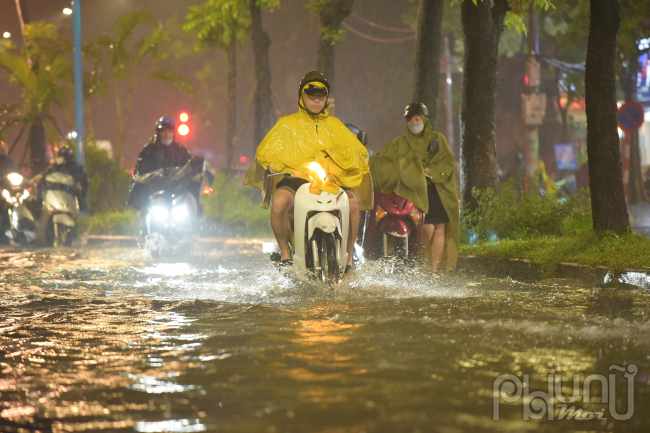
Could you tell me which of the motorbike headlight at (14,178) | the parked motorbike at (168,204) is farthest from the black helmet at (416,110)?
the motorbike headlight at (14,178)

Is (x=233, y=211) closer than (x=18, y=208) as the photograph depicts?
No

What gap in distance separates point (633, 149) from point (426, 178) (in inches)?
1031

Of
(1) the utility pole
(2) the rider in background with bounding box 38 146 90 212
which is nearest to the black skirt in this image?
(2) the rider in background with bounding box 38 146 90 212

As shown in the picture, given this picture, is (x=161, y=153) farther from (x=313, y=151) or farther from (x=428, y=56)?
(x=313, y=151)

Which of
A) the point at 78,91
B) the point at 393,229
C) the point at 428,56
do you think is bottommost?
the point at 393,229

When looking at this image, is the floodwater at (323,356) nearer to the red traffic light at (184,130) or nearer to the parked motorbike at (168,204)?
the parked motorbike at (168,204)

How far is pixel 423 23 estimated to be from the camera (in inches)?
575

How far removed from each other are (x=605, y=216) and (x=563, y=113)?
34318mm

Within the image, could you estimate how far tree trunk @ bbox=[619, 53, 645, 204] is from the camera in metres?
31.6

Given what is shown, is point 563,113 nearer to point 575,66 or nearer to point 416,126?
point 575,66

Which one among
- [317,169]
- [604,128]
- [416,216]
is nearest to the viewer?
[317,169]

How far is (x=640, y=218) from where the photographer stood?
24453 millimetres

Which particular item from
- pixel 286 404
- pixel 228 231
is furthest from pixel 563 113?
pixel 286 404

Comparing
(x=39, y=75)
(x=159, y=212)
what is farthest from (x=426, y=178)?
(x=39, y=75)
